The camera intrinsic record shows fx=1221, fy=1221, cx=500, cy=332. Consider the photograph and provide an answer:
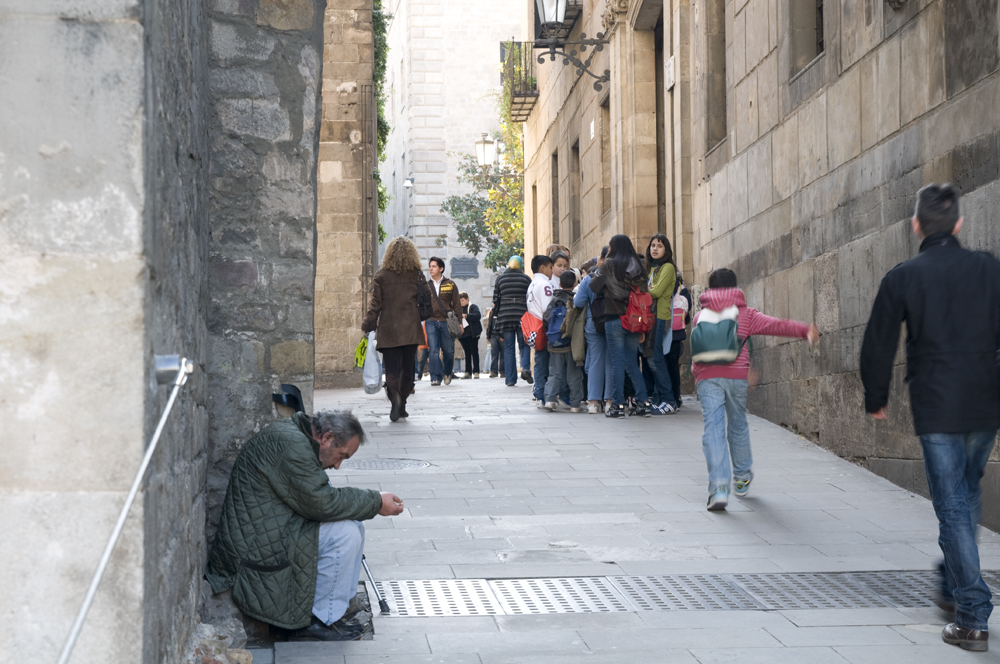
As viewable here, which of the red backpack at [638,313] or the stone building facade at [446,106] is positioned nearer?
the red backpack at [638,313]

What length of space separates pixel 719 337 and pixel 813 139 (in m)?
3.12

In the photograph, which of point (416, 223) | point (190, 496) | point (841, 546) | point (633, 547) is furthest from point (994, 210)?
point (416, 223)

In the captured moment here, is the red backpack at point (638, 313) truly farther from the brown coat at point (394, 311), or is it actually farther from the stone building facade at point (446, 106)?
the stone building facade at point (446, 106)

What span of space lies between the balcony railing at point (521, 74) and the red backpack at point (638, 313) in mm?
16625

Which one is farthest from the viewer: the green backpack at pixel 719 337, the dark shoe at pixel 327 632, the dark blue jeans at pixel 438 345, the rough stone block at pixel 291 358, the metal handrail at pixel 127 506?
the dark blue jeans at pixel 438 345

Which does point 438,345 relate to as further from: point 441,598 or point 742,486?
point 441,598

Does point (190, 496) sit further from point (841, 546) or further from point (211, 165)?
point (841, 546)

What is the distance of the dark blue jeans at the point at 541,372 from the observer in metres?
13.4

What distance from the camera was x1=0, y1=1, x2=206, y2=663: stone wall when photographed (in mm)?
2969

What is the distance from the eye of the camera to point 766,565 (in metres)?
5.99

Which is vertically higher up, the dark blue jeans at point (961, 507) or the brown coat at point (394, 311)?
the brown coat at point (394, 311)

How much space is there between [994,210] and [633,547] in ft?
8.63

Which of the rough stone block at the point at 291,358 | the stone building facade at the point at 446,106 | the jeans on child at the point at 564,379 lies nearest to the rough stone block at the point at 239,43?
the rough stone block at the point at 291,358

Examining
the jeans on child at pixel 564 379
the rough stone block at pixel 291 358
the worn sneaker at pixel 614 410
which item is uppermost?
the rough stone block at pixel 291 358
